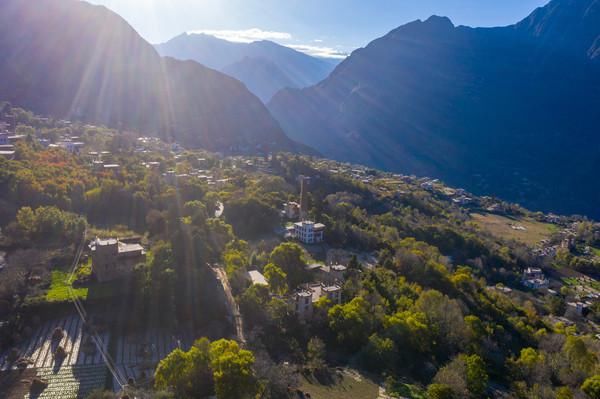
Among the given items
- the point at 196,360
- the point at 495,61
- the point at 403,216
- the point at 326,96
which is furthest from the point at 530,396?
the point at 495,61

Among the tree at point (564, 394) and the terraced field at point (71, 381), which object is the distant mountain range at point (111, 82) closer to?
the terraced field at point (71, 381)

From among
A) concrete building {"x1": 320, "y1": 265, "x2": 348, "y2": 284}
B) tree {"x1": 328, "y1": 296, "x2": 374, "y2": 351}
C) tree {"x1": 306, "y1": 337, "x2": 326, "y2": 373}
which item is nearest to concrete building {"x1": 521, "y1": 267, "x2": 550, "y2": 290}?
concrete building {"x1": 320, "y1": 265, "x2": 348, "y2": 284}

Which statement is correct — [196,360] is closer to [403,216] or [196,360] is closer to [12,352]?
[12,352]

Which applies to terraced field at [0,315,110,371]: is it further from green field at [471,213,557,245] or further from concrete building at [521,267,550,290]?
green field at [471,213,557,245]

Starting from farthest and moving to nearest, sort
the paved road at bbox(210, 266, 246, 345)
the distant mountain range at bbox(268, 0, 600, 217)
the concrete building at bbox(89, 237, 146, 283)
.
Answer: the distant mountain range at bbox(268, 0, 600, 217) < the concrete building at bbox(89, 237, 146, 283) < the paved road at bbox(210, 266, 246, 345)

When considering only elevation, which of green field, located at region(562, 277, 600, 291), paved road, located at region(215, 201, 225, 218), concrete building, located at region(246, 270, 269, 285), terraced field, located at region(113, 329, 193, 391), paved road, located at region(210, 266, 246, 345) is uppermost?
concrete building, located at region(246, 270, 269, 285)

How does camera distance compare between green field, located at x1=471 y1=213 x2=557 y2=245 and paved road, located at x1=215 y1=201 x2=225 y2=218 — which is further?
green field, located at x1=471 y1=213 x2=557 y2=245

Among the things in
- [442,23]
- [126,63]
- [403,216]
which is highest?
[442,23]
